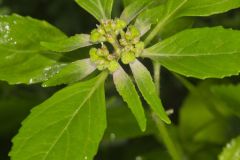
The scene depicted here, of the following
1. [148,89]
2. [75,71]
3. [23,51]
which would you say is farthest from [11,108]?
[148,89]

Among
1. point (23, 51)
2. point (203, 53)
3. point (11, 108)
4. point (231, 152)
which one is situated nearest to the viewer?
point (203, 53)

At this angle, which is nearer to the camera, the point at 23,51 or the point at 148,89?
the point at 148,89

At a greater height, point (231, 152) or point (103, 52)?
point (103, 52)

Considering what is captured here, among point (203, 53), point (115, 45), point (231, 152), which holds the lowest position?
point (231, 152)

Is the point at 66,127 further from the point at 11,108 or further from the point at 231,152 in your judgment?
the point at 11,108

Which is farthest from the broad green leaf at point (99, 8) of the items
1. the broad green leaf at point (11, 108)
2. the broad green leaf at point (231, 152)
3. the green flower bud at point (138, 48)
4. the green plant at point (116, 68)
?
the broad green leaf at point (11, 108)

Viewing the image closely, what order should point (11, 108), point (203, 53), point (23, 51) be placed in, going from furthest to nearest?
1. point (11, 108)
2. point (23, 51)
3. point (203, 53)

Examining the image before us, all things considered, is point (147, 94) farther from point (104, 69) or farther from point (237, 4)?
point (237, 4)
